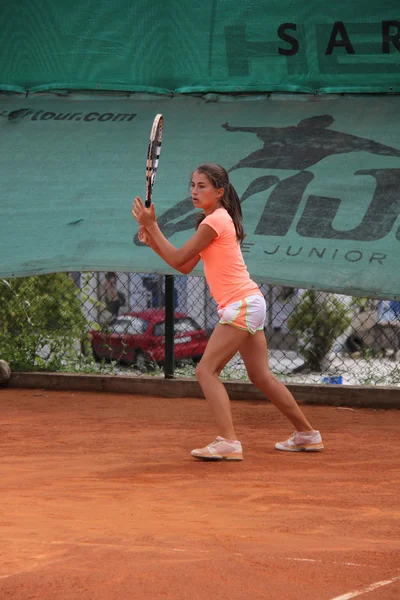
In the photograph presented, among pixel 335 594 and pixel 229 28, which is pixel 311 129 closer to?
pixel 229 28

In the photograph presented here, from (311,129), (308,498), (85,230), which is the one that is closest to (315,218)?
(311,129)

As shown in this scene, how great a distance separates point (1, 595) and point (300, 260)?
4.59 metres

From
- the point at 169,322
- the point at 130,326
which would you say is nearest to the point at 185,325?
the point at 130,326

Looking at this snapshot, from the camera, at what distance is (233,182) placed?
8367 millimetres

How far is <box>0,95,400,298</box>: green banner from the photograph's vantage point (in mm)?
7688

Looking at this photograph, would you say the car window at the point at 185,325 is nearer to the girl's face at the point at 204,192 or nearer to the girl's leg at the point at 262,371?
the girl's leg at the point at 262,371

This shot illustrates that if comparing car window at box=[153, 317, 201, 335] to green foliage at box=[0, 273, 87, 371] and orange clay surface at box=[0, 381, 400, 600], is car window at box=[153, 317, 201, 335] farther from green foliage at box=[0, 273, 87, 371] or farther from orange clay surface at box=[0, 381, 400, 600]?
orange clay surface at box=[0, 381, 400, 600]

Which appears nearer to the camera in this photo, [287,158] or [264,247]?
[264,247]

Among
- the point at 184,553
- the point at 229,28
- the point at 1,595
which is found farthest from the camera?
the point at 229,28

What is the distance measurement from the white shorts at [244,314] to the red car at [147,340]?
426cm

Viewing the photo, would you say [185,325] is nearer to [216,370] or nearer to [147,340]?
[147,340]

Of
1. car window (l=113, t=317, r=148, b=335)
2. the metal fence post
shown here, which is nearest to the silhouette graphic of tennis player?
the metal fence post

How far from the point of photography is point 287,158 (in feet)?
27.4

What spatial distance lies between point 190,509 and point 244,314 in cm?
153
